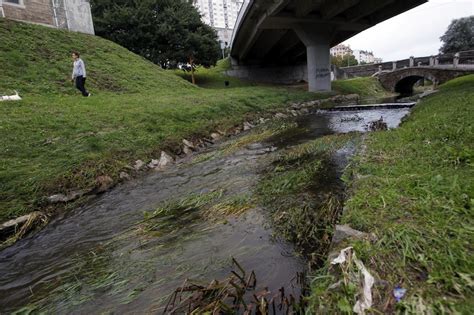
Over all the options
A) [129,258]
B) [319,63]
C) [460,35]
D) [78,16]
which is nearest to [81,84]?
[129,258]

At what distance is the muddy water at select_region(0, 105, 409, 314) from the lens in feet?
9.77

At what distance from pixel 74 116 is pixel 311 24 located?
23.3 meters

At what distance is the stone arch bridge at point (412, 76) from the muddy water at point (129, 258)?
39.3 metres

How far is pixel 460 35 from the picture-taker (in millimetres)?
53375

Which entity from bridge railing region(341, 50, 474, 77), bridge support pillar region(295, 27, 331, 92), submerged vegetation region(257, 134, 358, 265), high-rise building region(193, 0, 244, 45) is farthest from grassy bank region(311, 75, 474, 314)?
high-rise building region(193, 0, 244, 45)

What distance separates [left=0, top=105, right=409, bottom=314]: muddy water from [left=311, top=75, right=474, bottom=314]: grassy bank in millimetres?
806

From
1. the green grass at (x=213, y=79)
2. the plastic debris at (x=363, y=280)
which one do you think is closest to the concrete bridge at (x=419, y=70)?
the green grass at (x=213, y=79)

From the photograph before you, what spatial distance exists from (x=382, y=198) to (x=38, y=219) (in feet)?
18.8

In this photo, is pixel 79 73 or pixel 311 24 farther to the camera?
pixel 311 24

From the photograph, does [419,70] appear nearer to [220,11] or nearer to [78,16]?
[78,16]

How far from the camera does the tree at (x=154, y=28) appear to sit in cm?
3138

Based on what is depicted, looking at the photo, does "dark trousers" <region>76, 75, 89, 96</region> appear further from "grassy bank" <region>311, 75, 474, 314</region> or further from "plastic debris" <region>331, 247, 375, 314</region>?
"plastic debris" <region>331, 247, 375, 314</region>

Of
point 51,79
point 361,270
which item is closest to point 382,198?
point 361,270

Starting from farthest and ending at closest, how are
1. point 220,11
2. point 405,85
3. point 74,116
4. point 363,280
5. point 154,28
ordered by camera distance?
point 220,11 → point 405,85 → point 154,28 → point 74,116 → point 363,280
